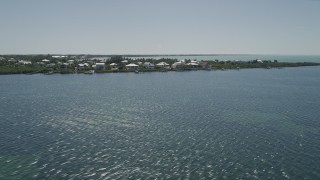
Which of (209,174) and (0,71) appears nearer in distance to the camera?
(209,174)

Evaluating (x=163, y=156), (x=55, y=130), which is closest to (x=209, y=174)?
(x=163, y=156)

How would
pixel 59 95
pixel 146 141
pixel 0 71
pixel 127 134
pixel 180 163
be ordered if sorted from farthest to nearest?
1. pixel 0 71
2. pixel 59 95
3. pixel 127 134
4. pixel 146 141
5. pixel 180 163

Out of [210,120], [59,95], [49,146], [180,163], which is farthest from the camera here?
[59,95]

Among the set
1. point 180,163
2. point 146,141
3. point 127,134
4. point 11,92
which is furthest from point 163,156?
point 11,92

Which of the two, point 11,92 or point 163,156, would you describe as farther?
point 11,92

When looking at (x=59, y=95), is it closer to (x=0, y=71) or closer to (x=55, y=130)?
(x=55, y=130)

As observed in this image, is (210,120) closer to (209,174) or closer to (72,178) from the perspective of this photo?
(209,174)
